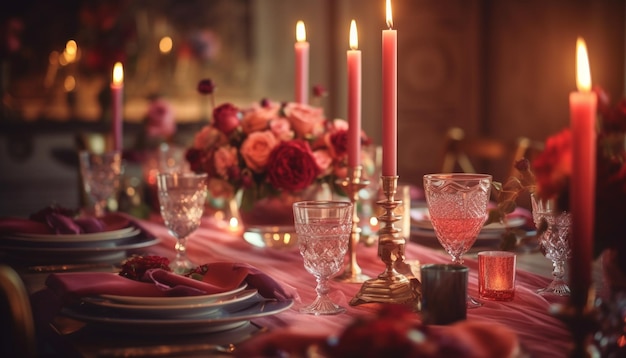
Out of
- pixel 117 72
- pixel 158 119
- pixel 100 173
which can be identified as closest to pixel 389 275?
pixel 100 173

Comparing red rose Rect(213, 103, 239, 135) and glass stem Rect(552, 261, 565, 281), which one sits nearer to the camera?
glass stem Rect(552, 261, 565, 281)

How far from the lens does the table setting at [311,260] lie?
0.98m

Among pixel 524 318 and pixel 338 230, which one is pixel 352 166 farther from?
pixel 524 318

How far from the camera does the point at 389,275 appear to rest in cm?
151

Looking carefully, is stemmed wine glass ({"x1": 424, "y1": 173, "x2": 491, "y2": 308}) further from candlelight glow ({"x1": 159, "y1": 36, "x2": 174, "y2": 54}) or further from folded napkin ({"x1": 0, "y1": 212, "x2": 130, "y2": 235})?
candlelight glow ({"x1": 159, "y1": 36, "x2": 174, "y2": 54})

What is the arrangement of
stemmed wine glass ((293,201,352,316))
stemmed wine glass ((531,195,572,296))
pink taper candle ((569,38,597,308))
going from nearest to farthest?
pink taper candle ((569,38,597,308))
stemmed wine glass ((293,201,352,316))
stemmed wine glass ((531,195,572,296))

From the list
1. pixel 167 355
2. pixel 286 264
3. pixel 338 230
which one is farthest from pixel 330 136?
pixel 167 355

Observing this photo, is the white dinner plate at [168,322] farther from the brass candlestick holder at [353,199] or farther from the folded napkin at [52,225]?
the folded napkin at [52,225]

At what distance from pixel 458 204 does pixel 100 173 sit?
117cm

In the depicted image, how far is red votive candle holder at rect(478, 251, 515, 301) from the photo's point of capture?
57.7 inches

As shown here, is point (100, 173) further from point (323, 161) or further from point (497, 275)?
point (497, 275)

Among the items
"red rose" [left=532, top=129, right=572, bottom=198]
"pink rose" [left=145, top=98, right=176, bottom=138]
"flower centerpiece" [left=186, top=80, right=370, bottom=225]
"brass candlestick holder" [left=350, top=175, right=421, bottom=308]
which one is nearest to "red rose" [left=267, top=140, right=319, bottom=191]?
"flower centerpiece" [left=186, top=80, right=370, bottom=225]

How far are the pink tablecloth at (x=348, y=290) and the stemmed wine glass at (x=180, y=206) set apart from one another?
11 centimetres

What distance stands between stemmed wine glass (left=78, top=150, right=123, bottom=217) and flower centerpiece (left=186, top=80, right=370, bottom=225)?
0.34 metres
